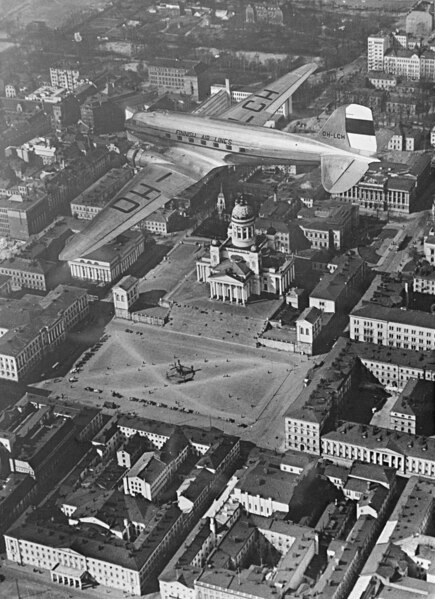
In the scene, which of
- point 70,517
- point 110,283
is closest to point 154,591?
point 70,517

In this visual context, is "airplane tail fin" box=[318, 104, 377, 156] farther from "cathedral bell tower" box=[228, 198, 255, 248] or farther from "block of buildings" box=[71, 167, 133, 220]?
"block of buildings" box=[71, 167, 133, 220]

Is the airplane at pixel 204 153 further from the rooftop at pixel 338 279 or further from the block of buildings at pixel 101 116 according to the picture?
the block of buildings at pixel 101 116

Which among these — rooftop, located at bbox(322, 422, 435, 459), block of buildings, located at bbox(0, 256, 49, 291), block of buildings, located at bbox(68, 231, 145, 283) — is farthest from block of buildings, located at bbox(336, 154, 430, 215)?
rooftop, located at bbox(322, 422, 435, 459)

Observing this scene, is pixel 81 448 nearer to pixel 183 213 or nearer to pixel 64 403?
pixel 64 403

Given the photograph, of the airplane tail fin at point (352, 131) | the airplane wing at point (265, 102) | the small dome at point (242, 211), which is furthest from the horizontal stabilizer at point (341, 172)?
the airplane wing at point (265, 102)

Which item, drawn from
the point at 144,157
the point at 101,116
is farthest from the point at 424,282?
the point at 101,116
